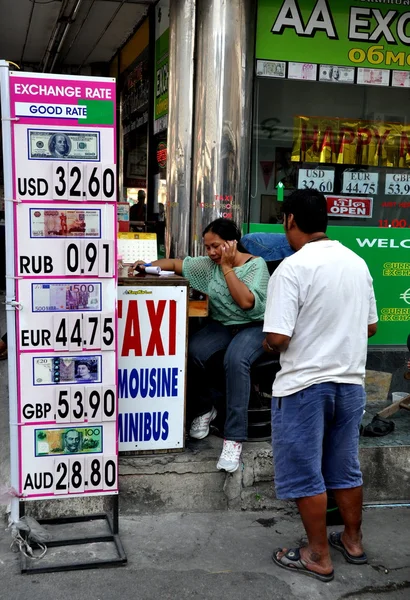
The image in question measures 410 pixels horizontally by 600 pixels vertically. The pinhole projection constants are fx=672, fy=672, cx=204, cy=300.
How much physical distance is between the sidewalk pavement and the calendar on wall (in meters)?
1.60

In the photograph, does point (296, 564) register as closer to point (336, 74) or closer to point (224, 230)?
point (224, 230)

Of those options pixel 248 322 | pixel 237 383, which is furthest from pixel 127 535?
pixel 248 322

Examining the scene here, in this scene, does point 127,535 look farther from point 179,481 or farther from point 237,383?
point 237,383

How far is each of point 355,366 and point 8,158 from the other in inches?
73.8

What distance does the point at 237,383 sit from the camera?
12.9 ft

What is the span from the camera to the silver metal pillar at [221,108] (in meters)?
4.88

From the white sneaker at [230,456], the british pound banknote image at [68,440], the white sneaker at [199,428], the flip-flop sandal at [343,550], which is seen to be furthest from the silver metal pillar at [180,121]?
the flip-flop sandal at [343,550]

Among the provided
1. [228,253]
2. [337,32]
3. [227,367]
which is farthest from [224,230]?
[337,32]

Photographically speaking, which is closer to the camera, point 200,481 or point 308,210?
point 308,210

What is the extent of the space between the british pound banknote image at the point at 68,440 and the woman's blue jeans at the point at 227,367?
0.87 meters

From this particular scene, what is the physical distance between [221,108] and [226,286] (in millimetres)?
1496

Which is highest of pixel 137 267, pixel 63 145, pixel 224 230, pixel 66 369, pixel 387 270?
pixel 63 145

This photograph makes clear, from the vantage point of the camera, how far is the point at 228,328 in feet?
14.0

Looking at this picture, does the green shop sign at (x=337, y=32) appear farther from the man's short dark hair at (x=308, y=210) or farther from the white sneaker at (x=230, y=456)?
the white sneaker at (x=230, y=456)
